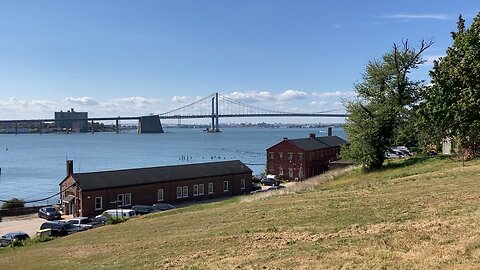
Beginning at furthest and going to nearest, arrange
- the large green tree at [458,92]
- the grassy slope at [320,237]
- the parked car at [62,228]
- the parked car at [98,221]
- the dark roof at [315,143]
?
the dark roof at [315,143] → the parked car at [98,221] → the parked car at [62,228] → the large green tree at [458,92] → the grassy slope at [320,237]

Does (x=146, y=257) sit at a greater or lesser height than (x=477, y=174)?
lesser

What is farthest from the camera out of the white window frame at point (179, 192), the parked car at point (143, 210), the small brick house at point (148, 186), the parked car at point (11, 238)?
the white window frame at point (179, 192)

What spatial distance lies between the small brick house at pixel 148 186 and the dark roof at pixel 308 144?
15223mm

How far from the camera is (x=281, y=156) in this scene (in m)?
69.2

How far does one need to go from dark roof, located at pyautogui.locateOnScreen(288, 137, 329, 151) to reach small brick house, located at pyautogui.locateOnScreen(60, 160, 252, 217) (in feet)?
49.9

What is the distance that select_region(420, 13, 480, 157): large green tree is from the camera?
14688 mm

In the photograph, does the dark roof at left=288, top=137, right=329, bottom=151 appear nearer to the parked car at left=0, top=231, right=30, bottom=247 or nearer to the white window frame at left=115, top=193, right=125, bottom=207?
the white window frame at left=115, top=193, right=125, bottom=207

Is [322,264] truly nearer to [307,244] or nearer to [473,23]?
[307,244]

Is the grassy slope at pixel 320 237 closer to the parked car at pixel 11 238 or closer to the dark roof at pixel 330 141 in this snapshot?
the parked car at pixel 11 238

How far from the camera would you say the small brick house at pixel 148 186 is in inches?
1699

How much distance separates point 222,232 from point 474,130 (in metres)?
9.47

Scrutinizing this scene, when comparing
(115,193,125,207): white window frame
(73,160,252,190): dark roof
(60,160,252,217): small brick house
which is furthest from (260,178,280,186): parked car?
(115,193,125,207): white window frame

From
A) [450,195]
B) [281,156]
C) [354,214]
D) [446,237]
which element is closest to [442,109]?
[450,195]

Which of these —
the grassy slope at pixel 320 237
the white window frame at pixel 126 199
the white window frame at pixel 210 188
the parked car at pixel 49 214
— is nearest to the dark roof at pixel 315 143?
the white window frame at pixel 210 188
